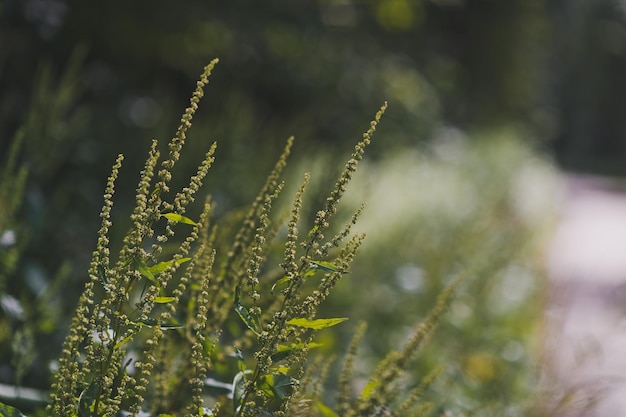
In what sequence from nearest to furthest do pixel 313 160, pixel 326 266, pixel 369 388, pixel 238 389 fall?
pixel 326 266, pixel 238 389, pixel 369 388, pixel 313 160

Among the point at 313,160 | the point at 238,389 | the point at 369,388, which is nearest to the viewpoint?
the point at 238,389

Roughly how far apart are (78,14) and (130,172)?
198 centimetres

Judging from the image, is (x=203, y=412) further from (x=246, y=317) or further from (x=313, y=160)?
(x=313, y=160)

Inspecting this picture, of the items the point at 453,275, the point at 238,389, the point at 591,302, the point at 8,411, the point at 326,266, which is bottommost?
the point at 8,411

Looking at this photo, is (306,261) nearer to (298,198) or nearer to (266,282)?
(298,198)

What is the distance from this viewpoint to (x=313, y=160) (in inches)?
138

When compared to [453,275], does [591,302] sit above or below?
above

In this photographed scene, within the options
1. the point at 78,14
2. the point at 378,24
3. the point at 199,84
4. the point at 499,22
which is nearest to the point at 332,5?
the point at 378,24

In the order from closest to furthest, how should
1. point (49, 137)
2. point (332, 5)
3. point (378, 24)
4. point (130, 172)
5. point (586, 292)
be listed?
point (49, 137) → point (130, 172) → point (586, 292) → point (332, 5) → point (378, 24)

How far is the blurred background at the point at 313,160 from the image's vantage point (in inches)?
107

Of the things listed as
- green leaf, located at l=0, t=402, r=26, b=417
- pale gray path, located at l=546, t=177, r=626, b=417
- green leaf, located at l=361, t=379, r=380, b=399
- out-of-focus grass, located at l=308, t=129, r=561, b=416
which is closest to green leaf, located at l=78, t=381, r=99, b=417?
green leaf, located at l=0, t=402, r=26, b=417

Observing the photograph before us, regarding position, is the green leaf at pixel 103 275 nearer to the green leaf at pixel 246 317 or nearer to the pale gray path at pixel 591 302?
the green leaf at pixel 246 317

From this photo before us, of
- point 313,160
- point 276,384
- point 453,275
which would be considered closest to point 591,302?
point 453,275

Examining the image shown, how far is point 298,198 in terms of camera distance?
1.09 metres
